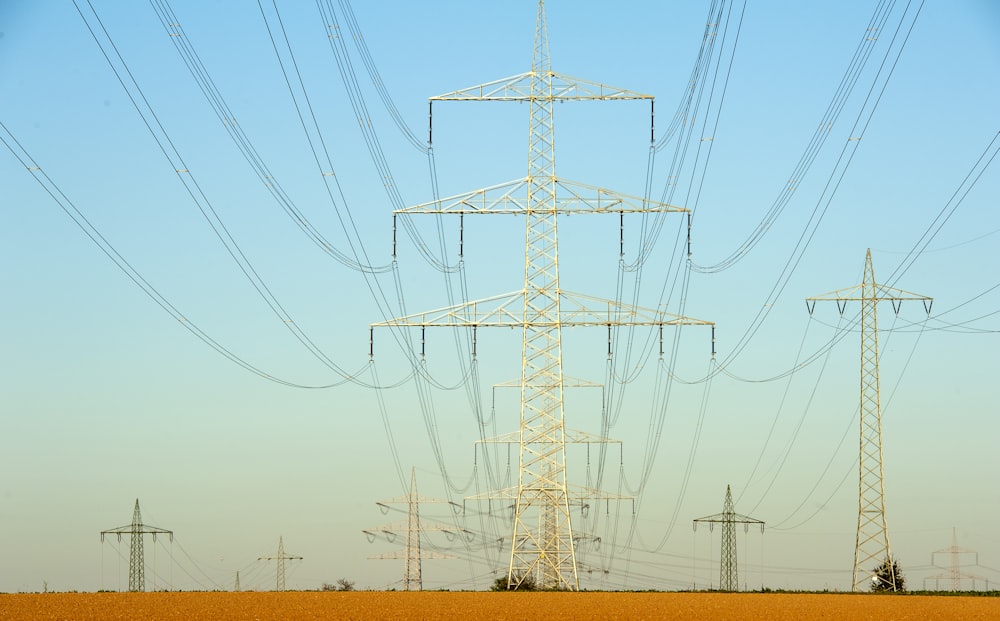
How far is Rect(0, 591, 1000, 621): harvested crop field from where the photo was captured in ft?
171

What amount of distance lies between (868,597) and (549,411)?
908 inches

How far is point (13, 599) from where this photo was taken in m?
60.0

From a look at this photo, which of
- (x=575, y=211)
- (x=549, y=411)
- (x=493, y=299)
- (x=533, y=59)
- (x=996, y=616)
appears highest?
(x=533, y=59)

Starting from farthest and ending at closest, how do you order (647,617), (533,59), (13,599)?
1. (533,59)
2. (13,599)
3. (647,617)

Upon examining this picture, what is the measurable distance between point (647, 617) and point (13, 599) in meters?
25.1

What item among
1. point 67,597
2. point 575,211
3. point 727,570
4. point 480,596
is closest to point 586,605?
point 480,596

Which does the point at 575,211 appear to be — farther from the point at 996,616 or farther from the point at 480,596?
the point at 996,616

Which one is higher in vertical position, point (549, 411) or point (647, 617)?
point (549, 411)

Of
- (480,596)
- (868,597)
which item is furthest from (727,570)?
(480,596)

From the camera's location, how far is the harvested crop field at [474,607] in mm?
52000

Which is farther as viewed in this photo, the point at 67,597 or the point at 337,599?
the point at 337,599

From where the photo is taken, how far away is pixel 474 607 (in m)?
58.6

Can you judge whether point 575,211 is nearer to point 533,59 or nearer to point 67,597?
point 533,59

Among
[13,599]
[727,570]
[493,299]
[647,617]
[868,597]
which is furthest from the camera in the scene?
[727,570]
